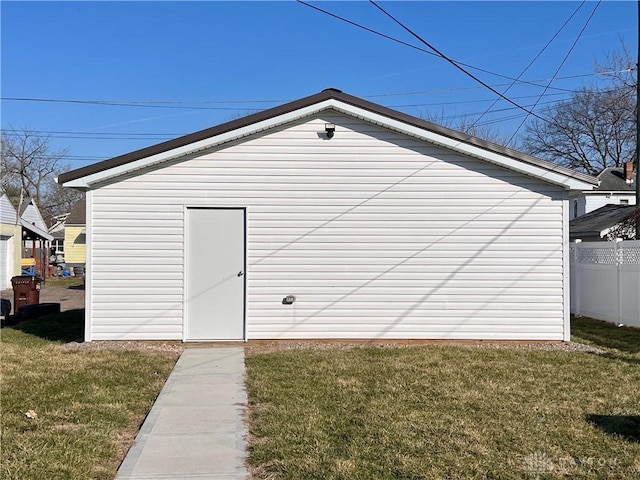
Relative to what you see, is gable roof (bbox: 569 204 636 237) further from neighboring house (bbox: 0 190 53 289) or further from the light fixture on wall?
neighboring house (bbox: 0 190 53 289)

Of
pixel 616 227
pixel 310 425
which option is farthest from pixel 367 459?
pixel 616 227

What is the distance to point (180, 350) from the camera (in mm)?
8883

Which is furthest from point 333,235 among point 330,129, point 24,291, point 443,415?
point 24,291

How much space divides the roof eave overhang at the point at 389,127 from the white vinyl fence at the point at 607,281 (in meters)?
3.39

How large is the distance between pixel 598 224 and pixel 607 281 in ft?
29.9

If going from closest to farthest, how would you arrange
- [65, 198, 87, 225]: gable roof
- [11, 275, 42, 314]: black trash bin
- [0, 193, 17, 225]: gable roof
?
[11, 275, 42, 314]: black trash bin → [0, 193, 17, 225]: gable roof → [65, 198, 87, 225]: gable roof

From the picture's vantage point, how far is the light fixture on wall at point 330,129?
9.34 m

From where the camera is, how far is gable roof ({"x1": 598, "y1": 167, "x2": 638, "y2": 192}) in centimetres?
3347

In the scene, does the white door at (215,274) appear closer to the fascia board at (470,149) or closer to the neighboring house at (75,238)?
the fascia board at (470,149)

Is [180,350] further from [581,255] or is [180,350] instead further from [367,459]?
[581,255]

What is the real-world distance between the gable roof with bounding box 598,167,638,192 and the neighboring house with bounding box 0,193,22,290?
101ft

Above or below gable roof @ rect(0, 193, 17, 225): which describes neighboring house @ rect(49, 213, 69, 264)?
below

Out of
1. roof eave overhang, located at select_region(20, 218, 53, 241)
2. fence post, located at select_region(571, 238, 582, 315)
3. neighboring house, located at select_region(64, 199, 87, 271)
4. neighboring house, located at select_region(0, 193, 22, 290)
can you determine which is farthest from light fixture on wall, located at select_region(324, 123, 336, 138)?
neighboring house, located at select_region(64, 199, 87, 271)

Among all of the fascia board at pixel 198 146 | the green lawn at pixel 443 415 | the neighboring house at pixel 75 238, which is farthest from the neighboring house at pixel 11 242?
the green lawn at pixel 443 415
